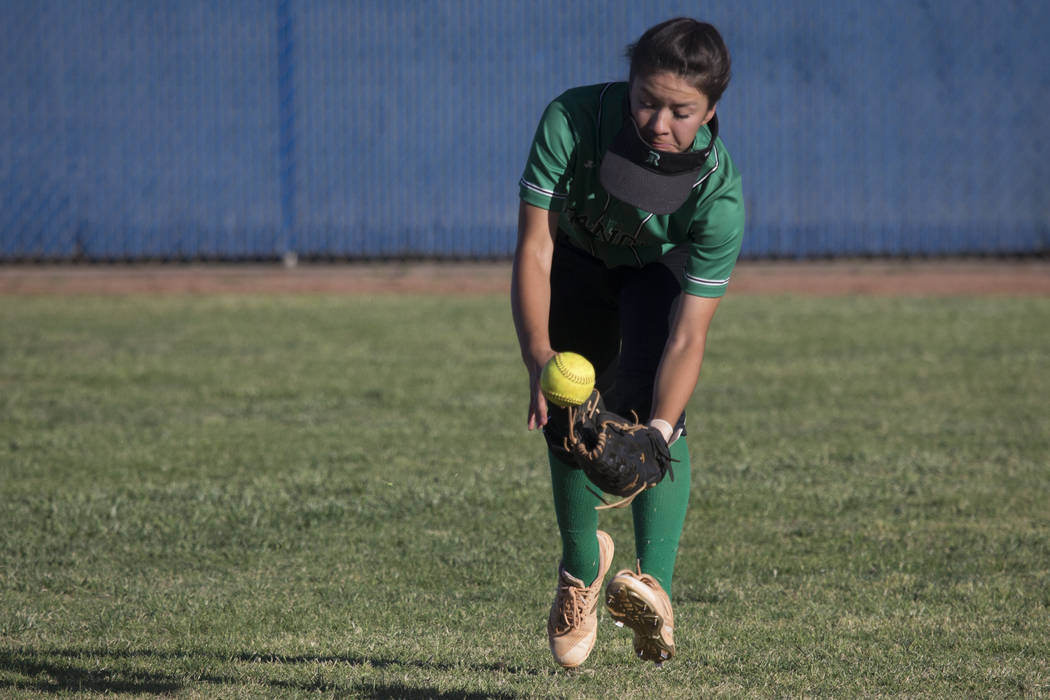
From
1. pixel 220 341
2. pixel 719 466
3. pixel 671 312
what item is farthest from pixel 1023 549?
pixel 220 341

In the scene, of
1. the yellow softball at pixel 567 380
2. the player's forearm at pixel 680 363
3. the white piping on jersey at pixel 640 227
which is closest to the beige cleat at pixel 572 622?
the player's forearm at pixel 680 363

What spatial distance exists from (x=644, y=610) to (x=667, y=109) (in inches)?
53.5

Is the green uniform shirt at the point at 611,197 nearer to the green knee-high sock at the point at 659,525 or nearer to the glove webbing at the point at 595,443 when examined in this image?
the glove webbing at the point at 595,443

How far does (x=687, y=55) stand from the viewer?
325 cm

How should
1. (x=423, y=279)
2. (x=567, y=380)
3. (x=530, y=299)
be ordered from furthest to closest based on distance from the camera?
(x=423, y=279), (x=530, y=299), (x=567, y=380)

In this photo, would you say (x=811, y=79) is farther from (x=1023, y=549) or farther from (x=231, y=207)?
(x=1023, y=549)

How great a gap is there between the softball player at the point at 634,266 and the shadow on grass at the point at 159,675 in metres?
0.38

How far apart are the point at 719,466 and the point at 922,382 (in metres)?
3.03

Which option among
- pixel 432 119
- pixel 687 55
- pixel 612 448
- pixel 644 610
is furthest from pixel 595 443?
pixel 432 119

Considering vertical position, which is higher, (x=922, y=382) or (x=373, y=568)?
(x=373, y=568)

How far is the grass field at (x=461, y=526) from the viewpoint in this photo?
4.00 metres

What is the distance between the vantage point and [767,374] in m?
9.45

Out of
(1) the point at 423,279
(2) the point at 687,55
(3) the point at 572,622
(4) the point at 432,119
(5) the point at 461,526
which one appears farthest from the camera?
(4) the point at 432,119

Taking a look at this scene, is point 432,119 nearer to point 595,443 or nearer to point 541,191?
point 541,191
